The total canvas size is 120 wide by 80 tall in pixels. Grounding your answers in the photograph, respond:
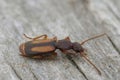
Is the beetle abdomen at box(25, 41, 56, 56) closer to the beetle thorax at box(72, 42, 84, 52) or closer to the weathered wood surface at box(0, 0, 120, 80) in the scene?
the weathered wood surface at box(0, 0, 120, 80)

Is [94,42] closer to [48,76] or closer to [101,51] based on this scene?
[101,51]

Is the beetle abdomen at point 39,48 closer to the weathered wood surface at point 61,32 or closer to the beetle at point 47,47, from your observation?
the beetle at point 47,47

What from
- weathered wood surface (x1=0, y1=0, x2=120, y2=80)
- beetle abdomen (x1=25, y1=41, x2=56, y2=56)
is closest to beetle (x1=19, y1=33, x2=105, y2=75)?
beetle abdomen (x1=25, y1=41, x2=56, y2=56)

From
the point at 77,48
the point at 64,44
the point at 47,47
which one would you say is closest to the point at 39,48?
the point at 47,47

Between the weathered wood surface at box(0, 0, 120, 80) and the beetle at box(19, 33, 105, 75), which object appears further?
the beetle at box(19, 33, 105, 75)

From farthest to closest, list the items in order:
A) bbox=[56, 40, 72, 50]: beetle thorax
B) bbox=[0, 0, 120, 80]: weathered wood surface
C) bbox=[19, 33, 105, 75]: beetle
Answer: bbox=[56, 40, 72, 50]: beetle thorax, bbox=[19, 33, 105, 75]: beetle, bbox=[0, 0, 120, 80]: weathered wood surface

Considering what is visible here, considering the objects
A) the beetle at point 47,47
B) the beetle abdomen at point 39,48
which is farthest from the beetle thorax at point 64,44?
the beetle abdomen at point 39,48

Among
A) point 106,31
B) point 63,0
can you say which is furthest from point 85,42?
point 63,0
